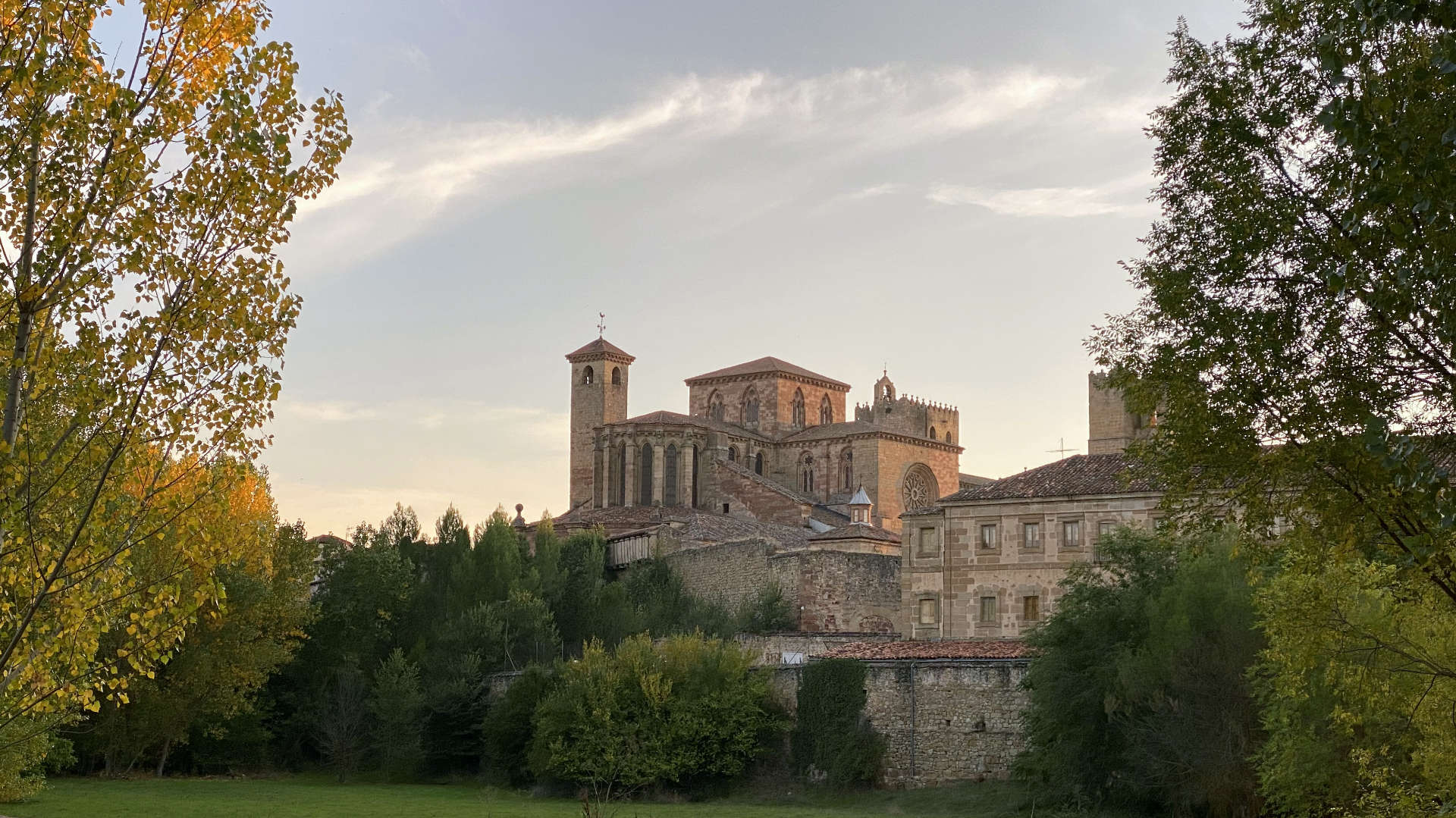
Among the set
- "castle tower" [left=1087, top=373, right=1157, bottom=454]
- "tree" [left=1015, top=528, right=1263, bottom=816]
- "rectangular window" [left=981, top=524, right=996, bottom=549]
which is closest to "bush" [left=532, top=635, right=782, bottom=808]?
"rectangular window" [left=981, top=524, right=996, bottom=549]

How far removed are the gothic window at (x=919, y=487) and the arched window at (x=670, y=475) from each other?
12136mm

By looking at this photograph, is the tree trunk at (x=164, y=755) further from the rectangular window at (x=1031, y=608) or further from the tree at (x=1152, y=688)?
the tree at (x=1152, y=688)

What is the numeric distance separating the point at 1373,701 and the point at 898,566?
37547 mm

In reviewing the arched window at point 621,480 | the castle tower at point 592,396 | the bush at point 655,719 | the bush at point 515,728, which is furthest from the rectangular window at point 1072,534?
the castle tower at point 592,396

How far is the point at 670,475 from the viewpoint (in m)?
72.3

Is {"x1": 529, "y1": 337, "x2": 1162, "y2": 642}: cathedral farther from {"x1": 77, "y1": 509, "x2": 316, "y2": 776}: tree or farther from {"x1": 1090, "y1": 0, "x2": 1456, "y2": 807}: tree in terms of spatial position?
{"x1": 77, "y1": 509, "x2": 316, "y2": 776}: tree

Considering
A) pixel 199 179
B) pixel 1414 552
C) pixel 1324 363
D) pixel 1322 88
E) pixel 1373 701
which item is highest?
pixel 1322 88

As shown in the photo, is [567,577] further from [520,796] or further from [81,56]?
[81,56]

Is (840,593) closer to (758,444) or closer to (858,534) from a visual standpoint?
(858,534)

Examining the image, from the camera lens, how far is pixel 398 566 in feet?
165

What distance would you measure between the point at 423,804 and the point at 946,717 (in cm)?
1212

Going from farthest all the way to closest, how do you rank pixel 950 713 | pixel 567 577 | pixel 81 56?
pixel 567 577 < pixel 950 713 < pixel 81 56

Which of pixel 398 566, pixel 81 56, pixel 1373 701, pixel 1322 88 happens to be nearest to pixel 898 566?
pixel 398 566

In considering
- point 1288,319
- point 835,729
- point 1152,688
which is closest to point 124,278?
point 1288,319
